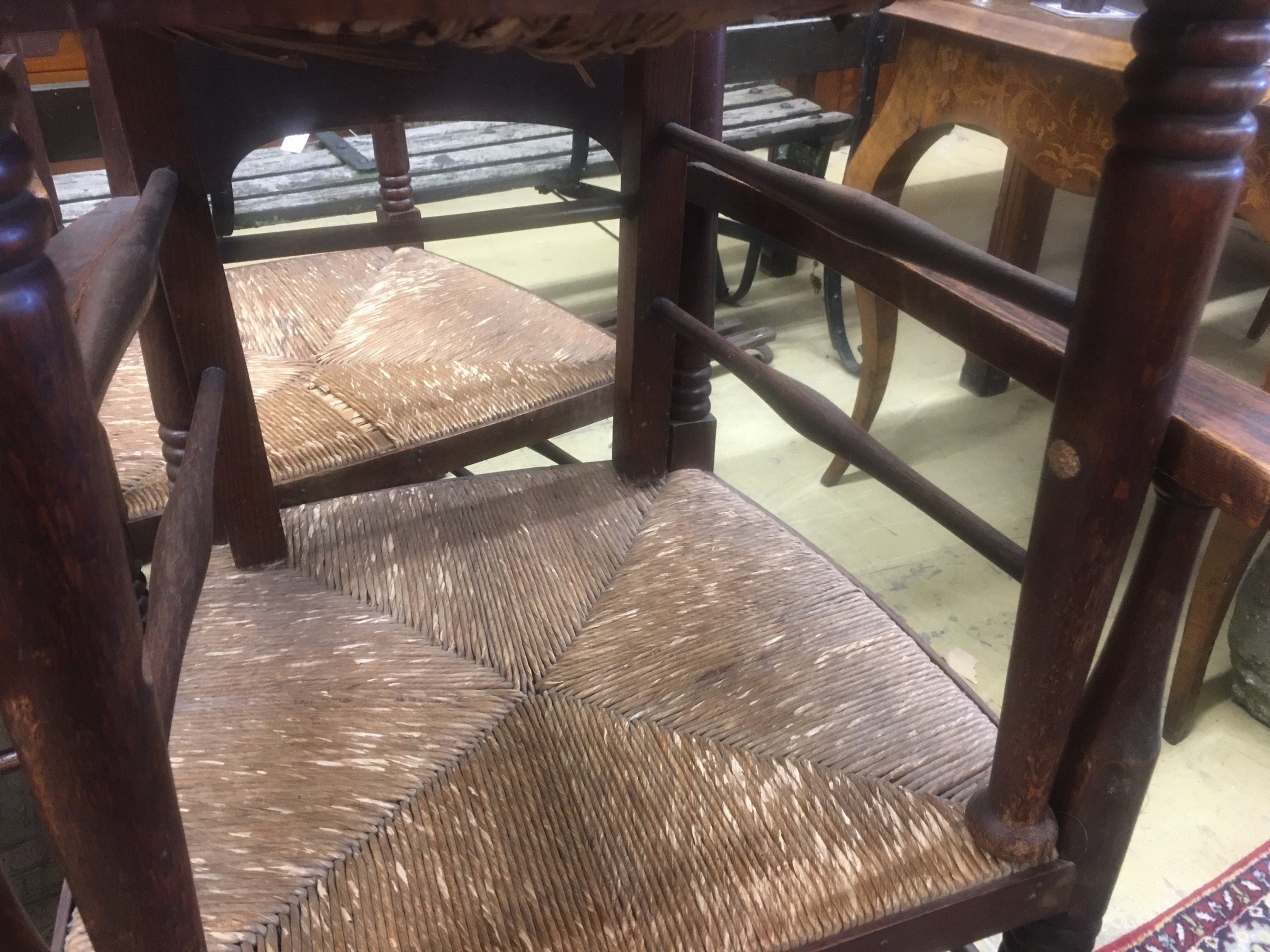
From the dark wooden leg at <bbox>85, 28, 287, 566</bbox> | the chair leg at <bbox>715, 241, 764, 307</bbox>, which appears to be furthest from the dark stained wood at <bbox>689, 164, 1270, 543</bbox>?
the chair leg at <bbox>715, 241, 764, 307</bbox>

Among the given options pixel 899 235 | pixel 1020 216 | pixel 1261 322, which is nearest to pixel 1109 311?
pixel 899 235

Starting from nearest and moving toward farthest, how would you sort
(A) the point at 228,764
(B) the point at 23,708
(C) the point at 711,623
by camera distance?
(B) the point at 23,708, (A) the point at 228,764, (C) the point at 711,623

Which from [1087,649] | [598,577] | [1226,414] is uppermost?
[1226,414]

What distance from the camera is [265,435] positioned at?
81 centimetres

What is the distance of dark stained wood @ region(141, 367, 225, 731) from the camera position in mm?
345

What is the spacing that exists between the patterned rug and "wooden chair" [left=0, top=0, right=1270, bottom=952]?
480 millimetres

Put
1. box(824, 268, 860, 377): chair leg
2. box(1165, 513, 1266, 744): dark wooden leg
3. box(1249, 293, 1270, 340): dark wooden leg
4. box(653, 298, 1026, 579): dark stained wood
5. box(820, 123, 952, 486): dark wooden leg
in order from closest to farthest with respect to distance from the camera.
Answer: box(653, 298, 1026, 579): dark stained wood, box(1165, 513, 1266, 744): dark wooden leg, box(820, 123, 952, 486): dark wooden leg, box(824, 268, 860, 377): chair leg, box(1249, 293, 1270, 340): dark wooden leg

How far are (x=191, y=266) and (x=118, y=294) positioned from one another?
0.20 meters

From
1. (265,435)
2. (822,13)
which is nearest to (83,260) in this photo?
(822,13)

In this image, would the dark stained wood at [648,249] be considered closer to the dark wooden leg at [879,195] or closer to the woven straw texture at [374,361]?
the woven straw texture at [374,361]

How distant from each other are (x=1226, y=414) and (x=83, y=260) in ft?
1.53

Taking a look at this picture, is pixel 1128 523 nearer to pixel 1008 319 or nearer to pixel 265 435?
pixel 1008 319

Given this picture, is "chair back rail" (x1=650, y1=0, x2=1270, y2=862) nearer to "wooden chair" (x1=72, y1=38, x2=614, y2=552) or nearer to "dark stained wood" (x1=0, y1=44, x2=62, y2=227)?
"wooden chair" (x1=72, y1=38, x2=614, y2=552)

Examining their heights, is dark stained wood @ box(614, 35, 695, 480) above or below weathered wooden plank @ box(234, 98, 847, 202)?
above
